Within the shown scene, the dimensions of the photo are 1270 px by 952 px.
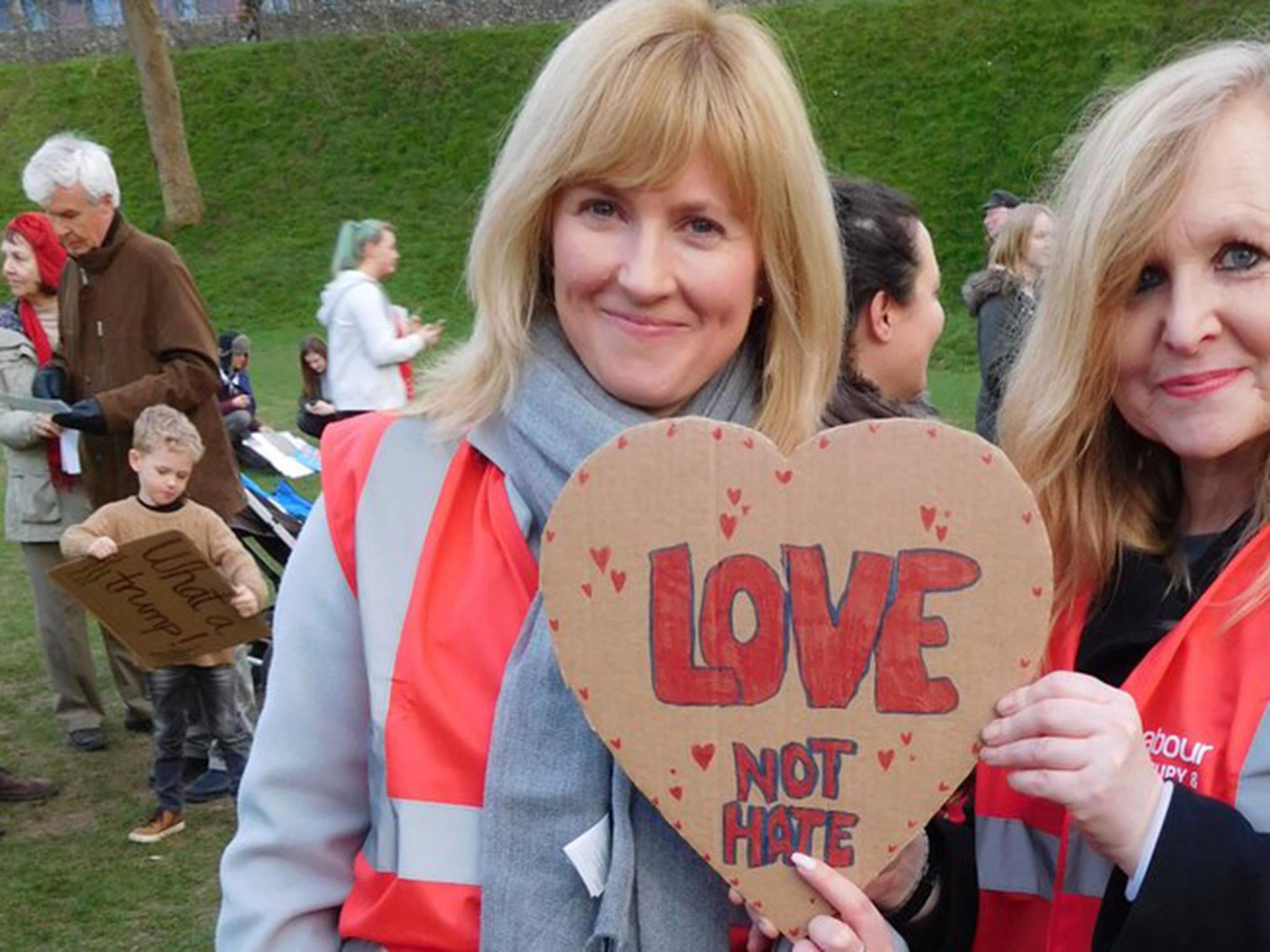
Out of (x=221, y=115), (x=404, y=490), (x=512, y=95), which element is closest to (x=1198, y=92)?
(x=404, y=490)

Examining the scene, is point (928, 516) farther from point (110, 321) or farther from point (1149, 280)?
point (110, 321)

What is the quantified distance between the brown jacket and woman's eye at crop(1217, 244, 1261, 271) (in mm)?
3875

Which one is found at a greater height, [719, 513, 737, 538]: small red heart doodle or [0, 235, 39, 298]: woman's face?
[719, 513, 737, 538]: small red heart doodle

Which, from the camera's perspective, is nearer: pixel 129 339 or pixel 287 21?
pixel 129 339

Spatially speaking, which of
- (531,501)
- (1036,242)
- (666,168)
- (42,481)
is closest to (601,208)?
(666,168)

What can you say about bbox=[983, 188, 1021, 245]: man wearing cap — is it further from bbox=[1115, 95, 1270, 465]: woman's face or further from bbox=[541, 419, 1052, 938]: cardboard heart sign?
bbox=[541, 419, 1052, 938]: cardboard heart sign

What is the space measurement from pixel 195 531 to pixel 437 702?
3.31 m

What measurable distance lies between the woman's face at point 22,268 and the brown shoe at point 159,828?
76.0 inches

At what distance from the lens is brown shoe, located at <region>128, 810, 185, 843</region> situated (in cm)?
454

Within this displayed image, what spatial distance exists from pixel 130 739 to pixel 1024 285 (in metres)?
3.87

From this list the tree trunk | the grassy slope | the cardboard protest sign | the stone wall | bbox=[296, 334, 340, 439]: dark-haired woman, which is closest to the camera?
the cardboard protest sign

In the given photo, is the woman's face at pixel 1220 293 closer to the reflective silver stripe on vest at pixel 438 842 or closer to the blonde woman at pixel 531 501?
the blonde woman at pixel 531 501

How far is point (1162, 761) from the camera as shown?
50.1 inches

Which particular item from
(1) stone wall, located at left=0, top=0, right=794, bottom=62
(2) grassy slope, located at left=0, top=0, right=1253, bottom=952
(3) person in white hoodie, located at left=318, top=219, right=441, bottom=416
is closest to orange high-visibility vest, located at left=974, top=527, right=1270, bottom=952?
(3) person in white hoodie, located at left=318, top=219, right=441, bottom=416
